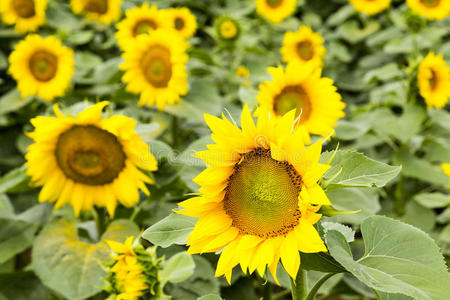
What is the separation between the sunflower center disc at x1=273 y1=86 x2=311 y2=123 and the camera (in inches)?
45.7

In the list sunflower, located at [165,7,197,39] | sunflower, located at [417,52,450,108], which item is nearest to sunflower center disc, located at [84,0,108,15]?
sunflower, located at [165,7,197,39]

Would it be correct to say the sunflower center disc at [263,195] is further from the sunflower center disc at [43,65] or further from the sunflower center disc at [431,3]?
the sunflower center disc at [431,3]

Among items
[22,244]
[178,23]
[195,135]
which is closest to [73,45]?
[178,23]

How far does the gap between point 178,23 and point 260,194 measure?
139 centimetres

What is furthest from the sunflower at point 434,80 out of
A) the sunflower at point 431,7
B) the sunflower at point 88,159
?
the sunflower at point 88,159

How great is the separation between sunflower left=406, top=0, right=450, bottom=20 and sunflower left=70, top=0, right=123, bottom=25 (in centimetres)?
112

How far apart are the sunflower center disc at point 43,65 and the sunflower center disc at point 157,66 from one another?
1.16ft

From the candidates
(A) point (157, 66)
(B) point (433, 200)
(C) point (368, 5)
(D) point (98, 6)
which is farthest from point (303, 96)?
(C) point (368, 5)

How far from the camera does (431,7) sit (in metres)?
1.93

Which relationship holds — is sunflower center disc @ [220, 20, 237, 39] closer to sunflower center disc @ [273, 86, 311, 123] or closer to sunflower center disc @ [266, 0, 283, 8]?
sunflower center disc @ [266, 0, 283, 8]

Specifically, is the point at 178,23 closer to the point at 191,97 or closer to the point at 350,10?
the point at 191,97

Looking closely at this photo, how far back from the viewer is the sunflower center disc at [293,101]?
1.16 meters

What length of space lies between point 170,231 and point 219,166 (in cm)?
14

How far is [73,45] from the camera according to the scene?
2193 mm
